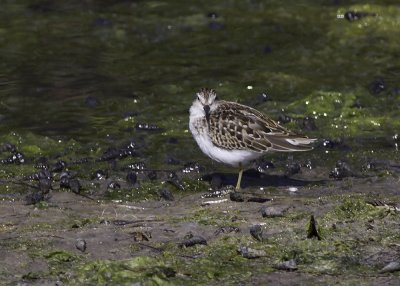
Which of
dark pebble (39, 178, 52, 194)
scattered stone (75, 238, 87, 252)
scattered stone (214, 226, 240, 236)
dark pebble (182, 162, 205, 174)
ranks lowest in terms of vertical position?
dark pebble (182, 162, 205, 174)

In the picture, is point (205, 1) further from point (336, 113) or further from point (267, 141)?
point (267, 141)

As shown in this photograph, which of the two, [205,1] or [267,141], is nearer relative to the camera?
[267,141]

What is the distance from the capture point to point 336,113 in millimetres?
14797

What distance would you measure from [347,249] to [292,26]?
9481mm

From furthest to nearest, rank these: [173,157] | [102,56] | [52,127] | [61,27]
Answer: [61,27] < [102,56] < [52,127] < [173,157]

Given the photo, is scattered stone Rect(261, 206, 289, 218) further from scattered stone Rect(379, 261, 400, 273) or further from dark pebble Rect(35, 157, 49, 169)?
dark pebble Rect(35, 157, 49, 169)

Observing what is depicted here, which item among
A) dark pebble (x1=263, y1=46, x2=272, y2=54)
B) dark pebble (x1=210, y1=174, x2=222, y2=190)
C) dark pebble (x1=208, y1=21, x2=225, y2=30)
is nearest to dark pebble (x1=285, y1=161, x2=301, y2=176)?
dark pebble (x1=210, y1=174, x2=222, y2=190)

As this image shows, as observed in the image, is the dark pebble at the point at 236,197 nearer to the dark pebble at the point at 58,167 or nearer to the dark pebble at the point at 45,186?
the dark pebble at the point at 45,186

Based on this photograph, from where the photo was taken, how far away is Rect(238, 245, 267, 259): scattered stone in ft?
30.1

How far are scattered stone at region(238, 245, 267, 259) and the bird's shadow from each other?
132 inches

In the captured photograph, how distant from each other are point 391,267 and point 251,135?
3.71 m

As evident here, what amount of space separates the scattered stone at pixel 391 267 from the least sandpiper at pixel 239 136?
3.44 m

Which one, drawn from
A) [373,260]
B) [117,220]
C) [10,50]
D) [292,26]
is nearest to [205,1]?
[292,26]

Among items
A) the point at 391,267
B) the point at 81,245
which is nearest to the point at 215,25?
the point at 81,245
